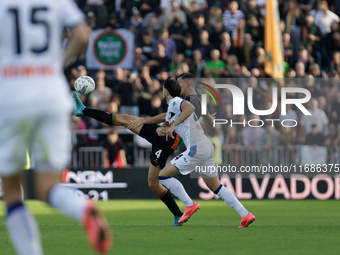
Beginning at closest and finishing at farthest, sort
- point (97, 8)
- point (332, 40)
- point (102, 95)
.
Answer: point (102, 95) → point (332, 40) → point (97, 8)

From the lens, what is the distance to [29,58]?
19.1 ft

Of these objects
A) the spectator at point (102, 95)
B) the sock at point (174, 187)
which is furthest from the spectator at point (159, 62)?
the sock at point (174, 187)

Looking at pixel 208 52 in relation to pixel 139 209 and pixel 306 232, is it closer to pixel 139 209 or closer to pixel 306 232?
pixel 139 209

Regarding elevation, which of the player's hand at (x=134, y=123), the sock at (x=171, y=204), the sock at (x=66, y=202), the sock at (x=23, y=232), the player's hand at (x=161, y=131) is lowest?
the sock at (x=171, y=204)

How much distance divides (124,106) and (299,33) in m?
5.45

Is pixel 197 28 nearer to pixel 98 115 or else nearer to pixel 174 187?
pixel 98 115

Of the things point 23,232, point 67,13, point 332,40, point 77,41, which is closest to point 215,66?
point 332,40

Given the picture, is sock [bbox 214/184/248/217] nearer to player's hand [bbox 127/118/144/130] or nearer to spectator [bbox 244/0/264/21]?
player's hand [bbox 127/118/144/130]

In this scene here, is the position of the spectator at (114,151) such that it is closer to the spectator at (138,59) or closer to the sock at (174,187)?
the spectator at (138,59)

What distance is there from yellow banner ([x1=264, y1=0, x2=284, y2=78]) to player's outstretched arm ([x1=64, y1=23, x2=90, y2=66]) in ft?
47.1

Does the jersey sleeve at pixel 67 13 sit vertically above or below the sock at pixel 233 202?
above

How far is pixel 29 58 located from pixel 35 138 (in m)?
0.59

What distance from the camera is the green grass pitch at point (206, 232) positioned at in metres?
8.41

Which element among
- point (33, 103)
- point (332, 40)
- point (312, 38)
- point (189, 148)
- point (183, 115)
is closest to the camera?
point (33, 103)
